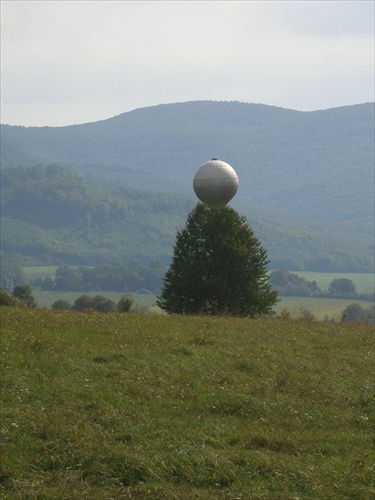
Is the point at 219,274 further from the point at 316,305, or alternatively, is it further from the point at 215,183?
the point at 316,305

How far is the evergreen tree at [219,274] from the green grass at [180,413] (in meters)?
13.4

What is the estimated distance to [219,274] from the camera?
38000 millimetres

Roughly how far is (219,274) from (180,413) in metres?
23.1

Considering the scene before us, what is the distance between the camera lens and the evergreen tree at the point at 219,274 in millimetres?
37500

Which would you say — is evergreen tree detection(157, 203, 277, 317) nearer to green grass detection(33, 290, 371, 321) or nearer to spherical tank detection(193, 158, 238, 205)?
spherical tank detection(193, 158, 238, 205)

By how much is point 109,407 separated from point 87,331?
25.5ft

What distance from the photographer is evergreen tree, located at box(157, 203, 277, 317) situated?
123 ft

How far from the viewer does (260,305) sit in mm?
37406

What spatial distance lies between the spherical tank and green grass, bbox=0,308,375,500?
66.2 feet

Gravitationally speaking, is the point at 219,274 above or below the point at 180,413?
above

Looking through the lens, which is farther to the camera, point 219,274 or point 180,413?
point 219,274

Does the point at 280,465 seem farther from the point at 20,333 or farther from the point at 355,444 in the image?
the point at 20,333

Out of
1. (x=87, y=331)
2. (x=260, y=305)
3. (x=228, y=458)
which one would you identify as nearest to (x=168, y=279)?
(x=260, y=305)

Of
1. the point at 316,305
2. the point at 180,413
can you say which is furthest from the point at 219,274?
the point at 316,305
